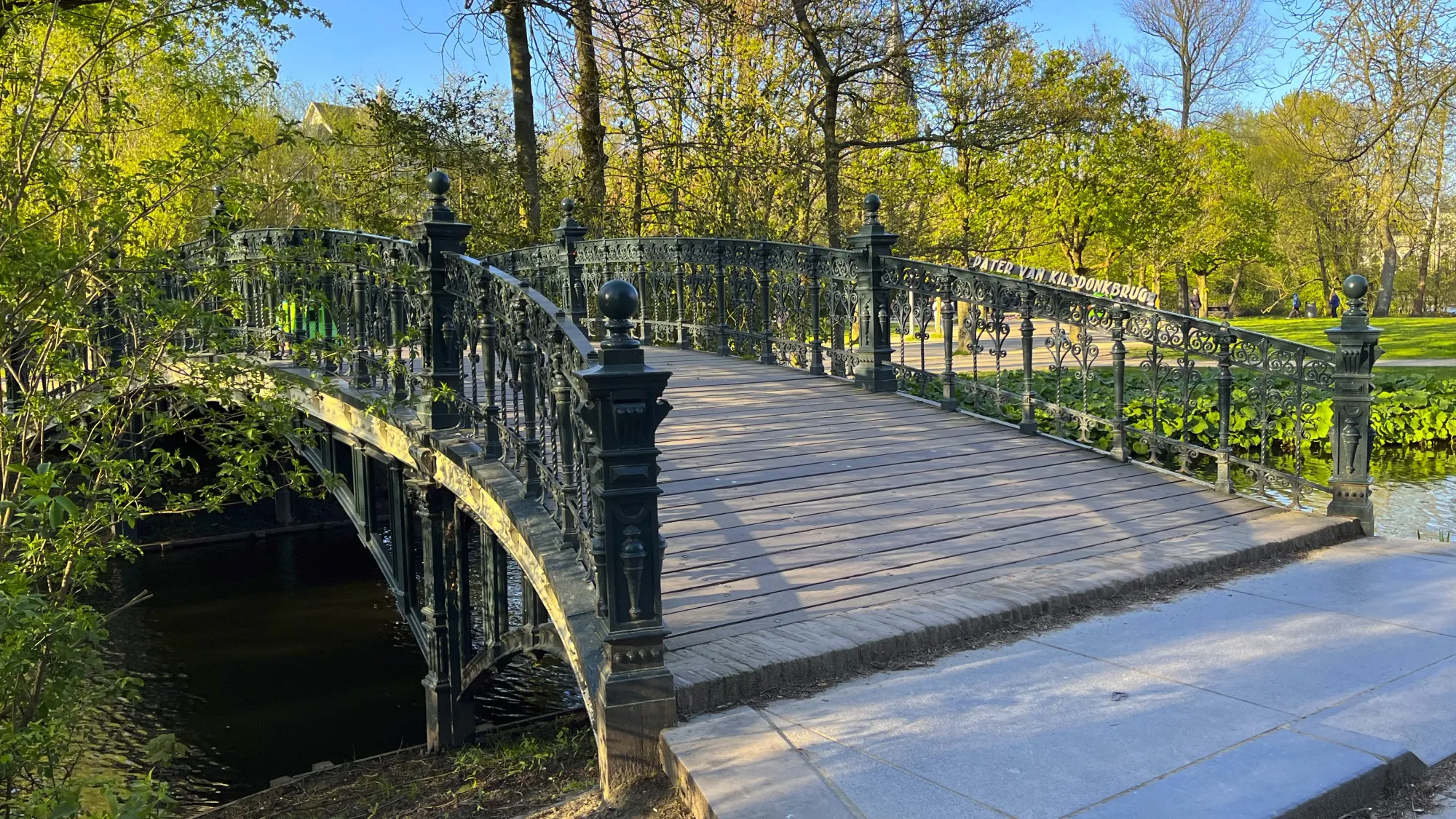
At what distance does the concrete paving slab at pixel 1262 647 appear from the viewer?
464cm

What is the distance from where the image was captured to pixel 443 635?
30.3 feet

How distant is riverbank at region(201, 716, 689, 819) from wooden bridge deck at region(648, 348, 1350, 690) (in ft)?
2.05

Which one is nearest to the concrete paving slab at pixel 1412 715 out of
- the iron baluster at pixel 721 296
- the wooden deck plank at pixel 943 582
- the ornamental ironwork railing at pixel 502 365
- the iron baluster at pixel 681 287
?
the wooden deck plank at pixel 943 582

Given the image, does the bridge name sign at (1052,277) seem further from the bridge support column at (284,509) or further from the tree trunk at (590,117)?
the bridge support column at (284,509)

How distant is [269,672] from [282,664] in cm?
30

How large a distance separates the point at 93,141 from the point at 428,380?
239cm

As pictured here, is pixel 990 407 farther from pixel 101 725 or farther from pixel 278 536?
pixel 278 536

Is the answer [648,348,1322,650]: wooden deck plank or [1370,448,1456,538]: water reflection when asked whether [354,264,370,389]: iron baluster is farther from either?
[1370,448,1456,538]: water reflection

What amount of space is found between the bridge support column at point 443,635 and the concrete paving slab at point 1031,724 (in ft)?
16.6

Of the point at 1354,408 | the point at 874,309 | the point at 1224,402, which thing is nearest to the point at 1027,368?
the point at 1224,402

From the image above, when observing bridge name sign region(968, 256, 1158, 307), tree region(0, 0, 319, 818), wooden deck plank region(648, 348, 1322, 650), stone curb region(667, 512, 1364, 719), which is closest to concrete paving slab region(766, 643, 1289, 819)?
stone curb region(667, 512, 1364, 719)

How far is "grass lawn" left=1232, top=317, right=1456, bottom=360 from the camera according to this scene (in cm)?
2439

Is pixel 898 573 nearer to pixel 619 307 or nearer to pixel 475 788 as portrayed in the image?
pixel 619 307

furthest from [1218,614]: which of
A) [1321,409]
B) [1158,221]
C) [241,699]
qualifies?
[1158,221]
